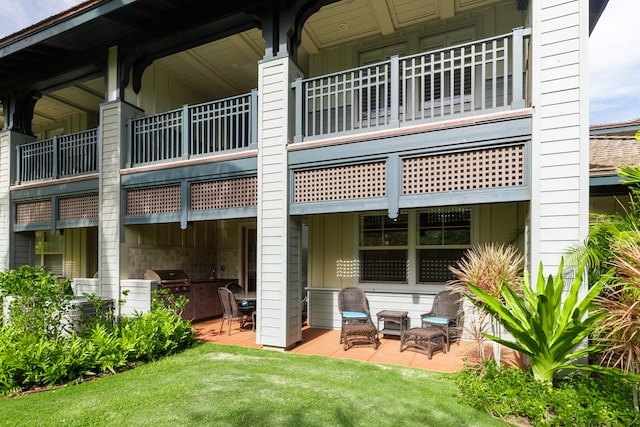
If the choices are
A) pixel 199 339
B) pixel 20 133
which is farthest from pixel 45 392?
pixel 20 133

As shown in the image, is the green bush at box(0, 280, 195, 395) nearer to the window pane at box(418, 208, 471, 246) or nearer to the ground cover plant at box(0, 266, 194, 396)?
the ground cover plant at box(0, 266, 194, 396)

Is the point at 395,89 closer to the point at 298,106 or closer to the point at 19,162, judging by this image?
the point at 298,106

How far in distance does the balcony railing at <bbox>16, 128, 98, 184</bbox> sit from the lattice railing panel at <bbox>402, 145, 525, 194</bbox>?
7218mm

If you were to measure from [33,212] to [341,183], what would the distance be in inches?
327

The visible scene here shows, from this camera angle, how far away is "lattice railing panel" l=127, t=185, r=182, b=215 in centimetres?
715

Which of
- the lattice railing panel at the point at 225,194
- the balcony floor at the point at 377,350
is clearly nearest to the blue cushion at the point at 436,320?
the balcony floor at the point at 377,350

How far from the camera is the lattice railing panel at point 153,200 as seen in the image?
715 cm

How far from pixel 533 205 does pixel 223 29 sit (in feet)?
19.9

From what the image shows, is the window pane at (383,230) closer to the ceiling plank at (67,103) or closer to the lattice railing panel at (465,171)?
the lattice railing panel at (465,171)

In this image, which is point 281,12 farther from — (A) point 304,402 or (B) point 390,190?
(A) point 304,402

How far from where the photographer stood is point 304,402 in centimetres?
391

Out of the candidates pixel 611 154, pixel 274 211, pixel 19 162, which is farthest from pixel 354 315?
pixel 19 162

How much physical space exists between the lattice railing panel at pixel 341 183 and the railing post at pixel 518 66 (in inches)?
75.7

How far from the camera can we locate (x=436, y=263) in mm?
7059
